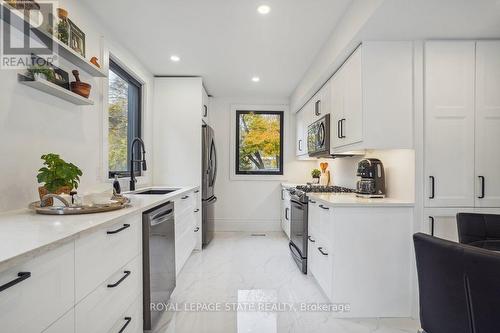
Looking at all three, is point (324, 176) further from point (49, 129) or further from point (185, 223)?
point (49, 129)

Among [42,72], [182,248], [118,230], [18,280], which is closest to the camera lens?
[18,280]

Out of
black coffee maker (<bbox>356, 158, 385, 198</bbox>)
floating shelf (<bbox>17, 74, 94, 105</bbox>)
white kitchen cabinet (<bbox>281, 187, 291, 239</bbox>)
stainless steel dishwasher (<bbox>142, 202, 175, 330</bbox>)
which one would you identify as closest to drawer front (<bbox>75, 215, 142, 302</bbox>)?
stainless steel dishwasher (<bbox>142, 202, 175, 330</bbox>)

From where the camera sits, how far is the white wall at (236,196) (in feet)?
16.8

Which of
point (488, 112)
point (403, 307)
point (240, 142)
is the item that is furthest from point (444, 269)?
point (240, 142)

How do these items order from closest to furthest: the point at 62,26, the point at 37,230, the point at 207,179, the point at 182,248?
the point at 37,230 → the point at 62,26 → the point at 182,248 → the point at 207,179

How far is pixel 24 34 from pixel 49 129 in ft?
1.87

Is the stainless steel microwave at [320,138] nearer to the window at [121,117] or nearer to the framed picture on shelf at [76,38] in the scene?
the window at [121,117]

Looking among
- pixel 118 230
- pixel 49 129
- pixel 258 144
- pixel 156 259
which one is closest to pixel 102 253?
pixel 118 230

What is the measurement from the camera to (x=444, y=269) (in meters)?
0.85

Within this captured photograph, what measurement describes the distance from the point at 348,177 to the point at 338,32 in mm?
1836

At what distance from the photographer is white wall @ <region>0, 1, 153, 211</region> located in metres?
1.52

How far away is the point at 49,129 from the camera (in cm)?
183

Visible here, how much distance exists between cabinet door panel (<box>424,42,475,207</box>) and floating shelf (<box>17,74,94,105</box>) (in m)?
2.63

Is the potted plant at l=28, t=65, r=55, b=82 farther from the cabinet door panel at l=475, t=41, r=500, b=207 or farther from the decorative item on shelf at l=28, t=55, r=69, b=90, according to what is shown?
the cabinet door panel at l=475, t=41, r=500, b=207
